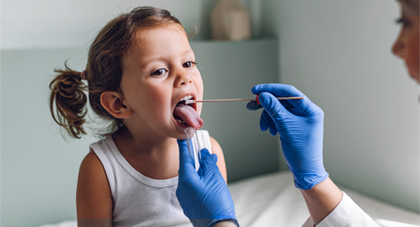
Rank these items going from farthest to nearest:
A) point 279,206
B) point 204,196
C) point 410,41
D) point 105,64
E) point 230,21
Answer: point 230,21, point 279,206, point 105,64, point 204,196, point 410,41

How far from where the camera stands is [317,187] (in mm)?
645

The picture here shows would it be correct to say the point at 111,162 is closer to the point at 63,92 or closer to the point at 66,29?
the point at 63,92

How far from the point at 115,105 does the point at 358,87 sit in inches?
20.9

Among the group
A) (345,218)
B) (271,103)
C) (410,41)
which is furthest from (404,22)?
(345,218)

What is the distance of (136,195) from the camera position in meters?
0.77

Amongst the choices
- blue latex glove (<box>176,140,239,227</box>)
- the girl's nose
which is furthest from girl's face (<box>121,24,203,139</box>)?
blue latex glove (<box>176,140,239,227</box>)

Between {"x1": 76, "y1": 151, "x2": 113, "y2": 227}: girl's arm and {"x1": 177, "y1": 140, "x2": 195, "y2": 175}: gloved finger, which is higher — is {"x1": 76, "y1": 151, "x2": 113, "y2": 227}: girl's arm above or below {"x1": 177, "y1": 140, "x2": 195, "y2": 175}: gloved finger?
below

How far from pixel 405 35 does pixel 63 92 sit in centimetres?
67

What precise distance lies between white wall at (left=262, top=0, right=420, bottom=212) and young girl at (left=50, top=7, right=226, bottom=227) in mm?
308

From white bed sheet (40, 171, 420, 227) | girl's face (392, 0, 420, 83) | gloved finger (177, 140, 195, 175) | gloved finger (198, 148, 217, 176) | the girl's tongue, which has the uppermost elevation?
girl's face (392, 0, 420, 83)

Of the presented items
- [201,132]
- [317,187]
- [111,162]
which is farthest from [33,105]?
[317,187]

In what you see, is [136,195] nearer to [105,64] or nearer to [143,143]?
[143,143]

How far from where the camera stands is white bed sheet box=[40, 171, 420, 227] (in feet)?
2.74

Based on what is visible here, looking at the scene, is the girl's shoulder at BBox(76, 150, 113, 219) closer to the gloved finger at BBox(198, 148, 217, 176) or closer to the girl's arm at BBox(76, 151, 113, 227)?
the girl's arm at BBox(76, 151, 113, 227)
